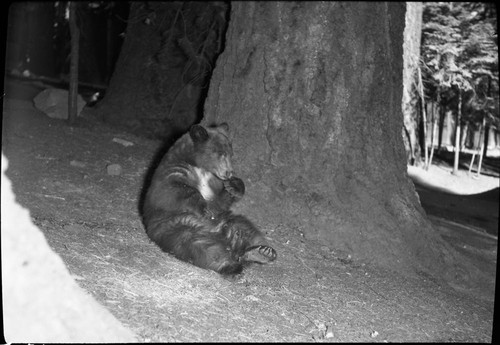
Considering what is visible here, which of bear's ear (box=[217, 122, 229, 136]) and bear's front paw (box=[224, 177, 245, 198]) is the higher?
bear's ear (box=[217, 122, 229, 136])

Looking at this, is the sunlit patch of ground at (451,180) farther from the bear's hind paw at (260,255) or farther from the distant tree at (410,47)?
the bear's hind paw at (260,255)

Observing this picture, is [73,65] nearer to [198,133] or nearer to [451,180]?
[198,133]

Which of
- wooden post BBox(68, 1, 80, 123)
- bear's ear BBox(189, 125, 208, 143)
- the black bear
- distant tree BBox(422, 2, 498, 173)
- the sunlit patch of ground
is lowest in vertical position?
the sunlit patch of ground

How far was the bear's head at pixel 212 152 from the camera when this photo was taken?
4.99m

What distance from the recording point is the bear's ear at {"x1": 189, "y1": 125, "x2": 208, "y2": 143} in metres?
4.89

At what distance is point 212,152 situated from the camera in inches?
197

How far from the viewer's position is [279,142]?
5.41m

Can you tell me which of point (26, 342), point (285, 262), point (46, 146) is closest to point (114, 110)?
point (46, 146)

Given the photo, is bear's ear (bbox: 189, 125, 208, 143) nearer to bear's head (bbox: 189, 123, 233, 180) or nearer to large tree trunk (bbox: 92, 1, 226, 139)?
bear's head (bbox: 189, 123, 233, 180)

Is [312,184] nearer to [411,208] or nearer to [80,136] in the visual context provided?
[411,208]

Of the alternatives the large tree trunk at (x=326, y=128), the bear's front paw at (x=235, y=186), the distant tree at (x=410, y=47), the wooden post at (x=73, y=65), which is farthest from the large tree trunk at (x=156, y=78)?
the distant tree at (x=410, y=47)

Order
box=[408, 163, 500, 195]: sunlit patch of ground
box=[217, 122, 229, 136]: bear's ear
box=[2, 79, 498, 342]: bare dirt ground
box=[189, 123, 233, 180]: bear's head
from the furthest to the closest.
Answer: box=[408, 163, 500, 195]: sunlit patch of ground → box=[217, 122, 229, 136]: bear's ear → box=[189, 123, 233, 180]: bear's head → box=[2, 79, 498, 342]: bare dirt ground

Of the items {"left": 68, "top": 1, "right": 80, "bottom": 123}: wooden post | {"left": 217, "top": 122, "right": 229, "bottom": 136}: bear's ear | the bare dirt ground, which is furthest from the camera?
{"left": 68, "top": 1, "right": 80, "bottom": 123}: wooden post

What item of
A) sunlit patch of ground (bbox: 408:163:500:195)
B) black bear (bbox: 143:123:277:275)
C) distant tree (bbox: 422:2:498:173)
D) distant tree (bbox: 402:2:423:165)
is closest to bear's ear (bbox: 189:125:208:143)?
black bear (bbox: 143:123:277:275)
